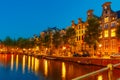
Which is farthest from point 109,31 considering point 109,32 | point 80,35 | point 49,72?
point 49,72

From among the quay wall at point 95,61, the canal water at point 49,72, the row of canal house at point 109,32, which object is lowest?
the canal water at point 49,72

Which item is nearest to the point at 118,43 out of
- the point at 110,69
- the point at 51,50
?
the point at 51,50

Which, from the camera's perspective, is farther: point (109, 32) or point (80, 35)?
point (80, 35)

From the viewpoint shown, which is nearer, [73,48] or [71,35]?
[71,35]

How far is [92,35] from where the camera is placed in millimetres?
67688

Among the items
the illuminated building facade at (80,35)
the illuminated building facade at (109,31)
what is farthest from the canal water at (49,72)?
the illuminated building facade at (80,35)

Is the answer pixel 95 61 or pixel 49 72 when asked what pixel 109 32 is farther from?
pixel 49 72

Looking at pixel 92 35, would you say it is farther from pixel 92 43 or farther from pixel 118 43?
pixel 118 43

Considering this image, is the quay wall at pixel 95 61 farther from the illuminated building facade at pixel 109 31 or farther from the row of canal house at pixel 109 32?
the illuminated building facade at pixel 109 31

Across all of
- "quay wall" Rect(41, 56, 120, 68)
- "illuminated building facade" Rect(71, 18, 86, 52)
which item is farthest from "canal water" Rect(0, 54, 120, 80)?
"illuminated building facade" Rect(71, 18, 86, 52)

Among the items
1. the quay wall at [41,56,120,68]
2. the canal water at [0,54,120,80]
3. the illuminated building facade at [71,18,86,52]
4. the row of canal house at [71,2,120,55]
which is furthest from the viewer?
the illuminated building facade at [71,18,86,52]

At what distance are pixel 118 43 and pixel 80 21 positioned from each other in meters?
30.7

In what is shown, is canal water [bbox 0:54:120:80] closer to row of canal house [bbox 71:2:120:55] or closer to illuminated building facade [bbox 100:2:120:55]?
row of canal house [bbox 71:2:120:55]

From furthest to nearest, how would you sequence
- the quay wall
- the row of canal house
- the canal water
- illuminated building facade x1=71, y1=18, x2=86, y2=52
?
illuminated building facade x1=71, y1=18, x2=86, y2=52 < the row of canal house < the quay wall < the canal water
